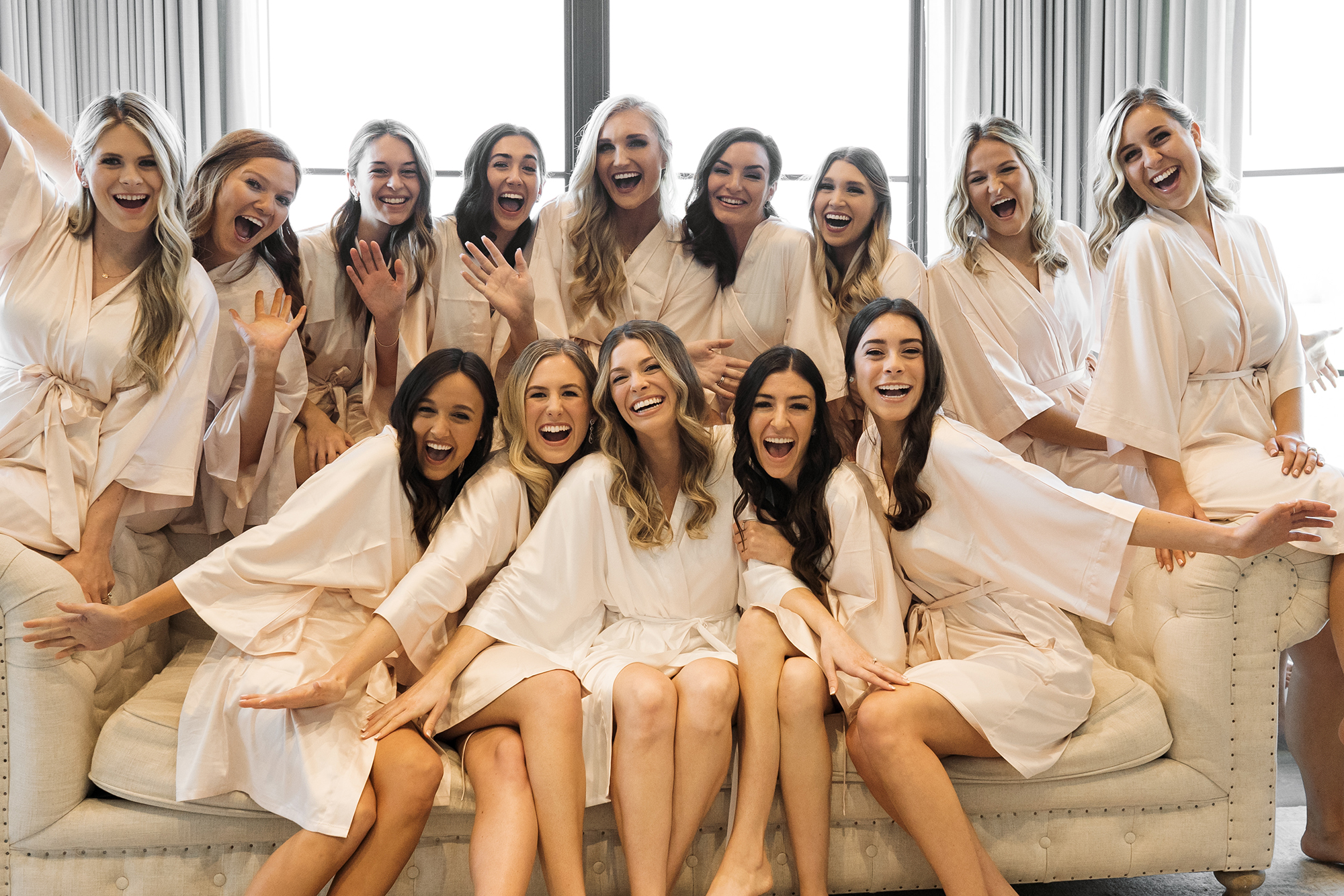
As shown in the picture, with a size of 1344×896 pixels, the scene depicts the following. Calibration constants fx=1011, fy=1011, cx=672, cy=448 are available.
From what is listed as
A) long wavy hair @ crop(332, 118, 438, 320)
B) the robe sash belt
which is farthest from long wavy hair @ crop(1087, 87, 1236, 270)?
the robe sash belt

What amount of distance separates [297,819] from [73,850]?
1.54ft

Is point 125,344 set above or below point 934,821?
above

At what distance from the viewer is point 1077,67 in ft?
13.5

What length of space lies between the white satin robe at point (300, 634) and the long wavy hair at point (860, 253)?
1211 mm

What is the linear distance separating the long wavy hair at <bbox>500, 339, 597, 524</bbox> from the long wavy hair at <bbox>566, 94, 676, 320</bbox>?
1.43 feet

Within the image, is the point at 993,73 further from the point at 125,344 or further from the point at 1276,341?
the point at 125,344

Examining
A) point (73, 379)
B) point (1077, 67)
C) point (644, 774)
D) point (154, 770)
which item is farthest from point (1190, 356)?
point (73, 379)

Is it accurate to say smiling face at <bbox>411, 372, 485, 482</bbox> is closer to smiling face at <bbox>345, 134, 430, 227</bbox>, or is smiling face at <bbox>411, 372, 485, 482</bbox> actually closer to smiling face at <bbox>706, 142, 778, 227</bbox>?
smiling face at <bbox>345, 134, 430, 227</bbox>

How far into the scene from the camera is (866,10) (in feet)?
14.1

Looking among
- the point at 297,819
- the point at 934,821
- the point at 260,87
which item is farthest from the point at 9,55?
the point at 934,821

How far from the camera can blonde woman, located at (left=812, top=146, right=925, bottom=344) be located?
2.64 m

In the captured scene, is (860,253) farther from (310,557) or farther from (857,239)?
(310,557)

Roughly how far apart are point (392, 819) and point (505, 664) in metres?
0.34

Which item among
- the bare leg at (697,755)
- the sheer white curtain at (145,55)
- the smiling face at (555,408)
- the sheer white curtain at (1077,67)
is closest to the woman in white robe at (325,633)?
the smiling face at (555,408)
